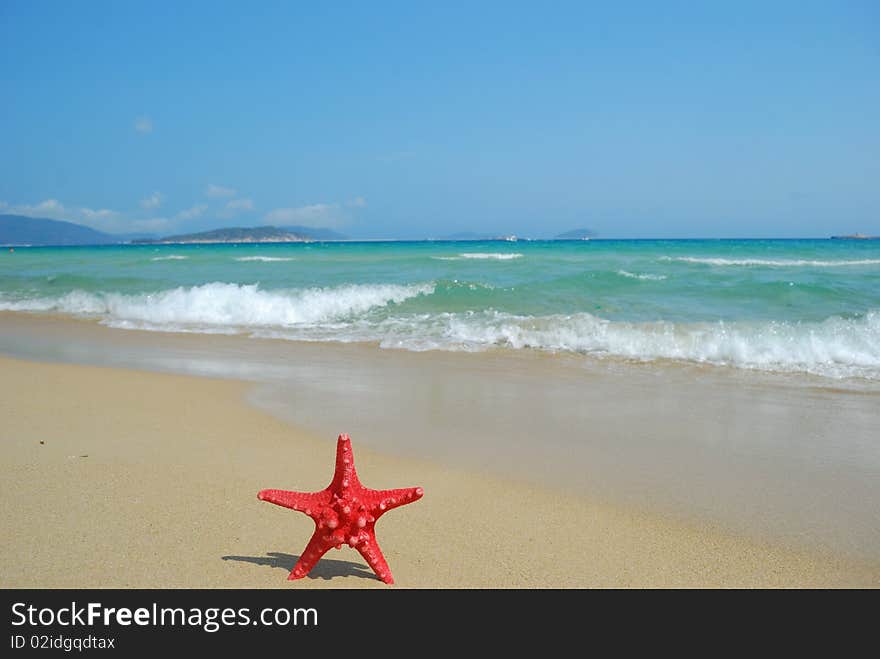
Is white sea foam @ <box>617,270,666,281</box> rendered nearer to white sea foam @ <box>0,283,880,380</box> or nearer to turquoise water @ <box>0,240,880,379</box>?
turquoise water @ <box>0,240,880,379</box>

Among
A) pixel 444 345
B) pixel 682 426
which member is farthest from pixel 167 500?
pixel 444 345

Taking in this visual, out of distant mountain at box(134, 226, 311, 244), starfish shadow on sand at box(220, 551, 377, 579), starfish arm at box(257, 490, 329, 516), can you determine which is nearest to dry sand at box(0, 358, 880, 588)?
starfish shadow on sand at box(220, 551, 377, 579)

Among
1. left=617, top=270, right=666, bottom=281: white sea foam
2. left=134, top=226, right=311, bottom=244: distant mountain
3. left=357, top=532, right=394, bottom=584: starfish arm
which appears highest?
left=134, top=226, right=311, bottom=244: distant mountain

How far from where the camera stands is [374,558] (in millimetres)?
2840

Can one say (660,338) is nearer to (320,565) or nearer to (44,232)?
(320,565)

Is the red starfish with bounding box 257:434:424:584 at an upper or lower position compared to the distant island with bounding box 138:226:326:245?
lower

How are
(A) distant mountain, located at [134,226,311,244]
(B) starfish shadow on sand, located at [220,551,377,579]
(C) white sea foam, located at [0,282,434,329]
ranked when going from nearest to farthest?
(B) starfish shadow on sand, located at [220,551,377,579] → (C) white sea foam, located at [0,282,434,329] → (A) distant mountain, located at [134,226,311,244]

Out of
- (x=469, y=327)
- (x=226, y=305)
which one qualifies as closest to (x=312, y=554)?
(x=469, y=327)

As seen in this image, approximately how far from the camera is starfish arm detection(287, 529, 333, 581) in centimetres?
283

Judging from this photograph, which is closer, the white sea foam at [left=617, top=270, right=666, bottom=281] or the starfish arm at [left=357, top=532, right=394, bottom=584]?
the starfish arm at [left=357, top=532, right=394, bottom=584]

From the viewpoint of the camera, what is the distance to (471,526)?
3627 millimetres

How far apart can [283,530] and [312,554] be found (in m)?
0.69
